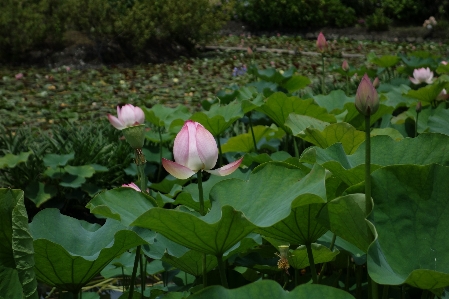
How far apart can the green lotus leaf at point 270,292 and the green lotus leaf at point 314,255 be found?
35cm

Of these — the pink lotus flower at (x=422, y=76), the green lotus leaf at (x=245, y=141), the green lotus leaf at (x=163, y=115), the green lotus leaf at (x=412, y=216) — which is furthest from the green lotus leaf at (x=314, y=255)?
the pink lotus flower at (x=422, y=76)

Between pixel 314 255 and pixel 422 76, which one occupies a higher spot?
pixel 314 255

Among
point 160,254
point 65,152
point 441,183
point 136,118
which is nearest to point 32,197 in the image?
point 65,152

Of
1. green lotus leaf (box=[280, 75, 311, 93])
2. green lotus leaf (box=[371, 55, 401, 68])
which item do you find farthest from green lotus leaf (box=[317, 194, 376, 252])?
green lotus leaf (box=[371, 55, 401, 68])

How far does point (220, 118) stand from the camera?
1979mm

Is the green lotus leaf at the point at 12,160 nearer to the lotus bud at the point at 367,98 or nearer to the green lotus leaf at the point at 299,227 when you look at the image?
the green lotus leaf at the point at 299,227

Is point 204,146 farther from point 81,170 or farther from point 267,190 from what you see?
point 81,170

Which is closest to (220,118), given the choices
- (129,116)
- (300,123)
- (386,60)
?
(300,123)

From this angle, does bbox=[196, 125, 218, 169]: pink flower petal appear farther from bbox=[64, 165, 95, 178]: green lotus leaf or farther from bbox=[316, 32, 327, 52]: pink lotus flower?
bbox=[316, 32, 327, 52]: pink lotus flower

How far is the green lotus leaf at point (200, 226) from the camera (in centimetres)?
74

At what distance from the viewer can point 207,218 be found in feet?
2.71

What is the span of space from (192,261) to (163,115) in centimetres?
156

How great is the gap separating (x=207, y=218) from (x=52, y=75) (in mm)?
6046

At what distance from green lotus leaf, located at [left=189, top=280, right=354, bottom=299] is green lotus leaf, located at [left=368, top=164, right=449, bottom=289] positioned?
0.12m
